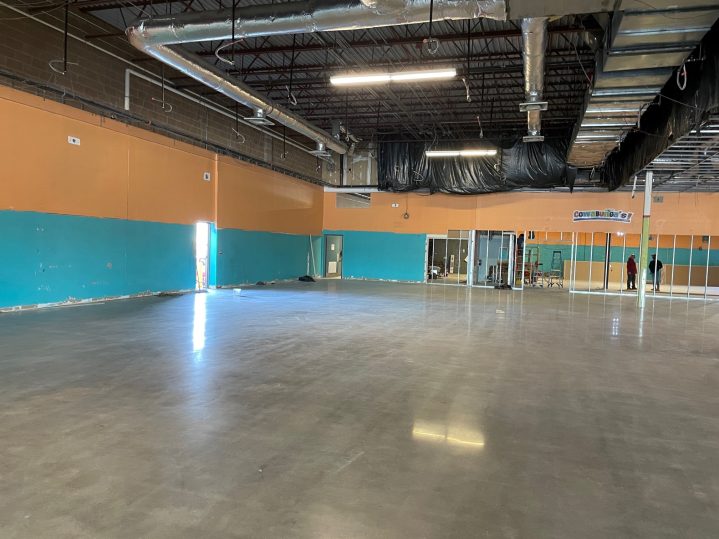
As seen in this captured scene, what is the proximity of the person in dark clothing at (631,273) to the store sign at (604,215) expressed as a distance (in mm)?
2122

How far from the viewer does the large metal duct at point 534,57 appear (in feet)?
23.3

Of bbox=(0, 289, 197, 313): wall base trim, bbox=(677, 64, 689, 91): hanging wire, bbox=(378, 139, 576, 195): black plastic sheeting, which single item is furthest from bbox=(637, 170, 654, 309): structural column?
bbox=(0, 289, 197, 313): wall base trim

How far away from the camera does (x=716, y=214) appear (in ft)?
56.2

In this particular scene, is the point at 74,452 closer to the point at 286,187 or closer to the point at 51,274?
the point at 51,274

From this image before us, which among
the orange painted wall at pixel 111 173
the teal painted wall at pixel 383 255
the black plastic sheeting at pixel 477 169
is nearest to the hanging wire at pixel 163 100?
the orange painted wall at pixel 111 173

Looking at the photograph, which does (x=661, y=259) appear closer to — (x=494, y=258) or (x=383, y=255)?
(x=494, y=258)

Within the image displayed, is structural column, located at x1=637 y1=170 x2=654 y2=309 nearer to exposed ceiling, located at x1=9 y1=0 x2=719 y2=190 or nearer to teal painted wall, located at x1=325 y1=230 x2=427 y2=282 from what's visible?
exposed ceiling, located at x1=9 y1=0 x2=719 y2=190

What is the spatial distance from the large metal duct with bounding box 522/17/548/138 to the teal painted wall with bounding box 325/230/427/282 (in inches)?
417

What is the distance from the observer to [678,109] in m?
7.93

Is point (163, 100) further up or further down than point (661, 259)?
further up

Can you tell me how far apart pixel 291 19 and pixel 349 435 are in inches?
245

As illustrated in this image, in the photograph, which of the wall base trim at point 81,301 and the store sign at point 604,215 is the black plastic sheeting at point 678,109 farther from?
the wall base trim at point 81,301

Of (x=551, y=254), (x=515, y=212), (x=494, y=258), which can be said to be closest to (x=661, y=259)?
(x=551, y=254)

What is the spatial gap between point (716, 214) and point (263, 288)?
16.5 m
